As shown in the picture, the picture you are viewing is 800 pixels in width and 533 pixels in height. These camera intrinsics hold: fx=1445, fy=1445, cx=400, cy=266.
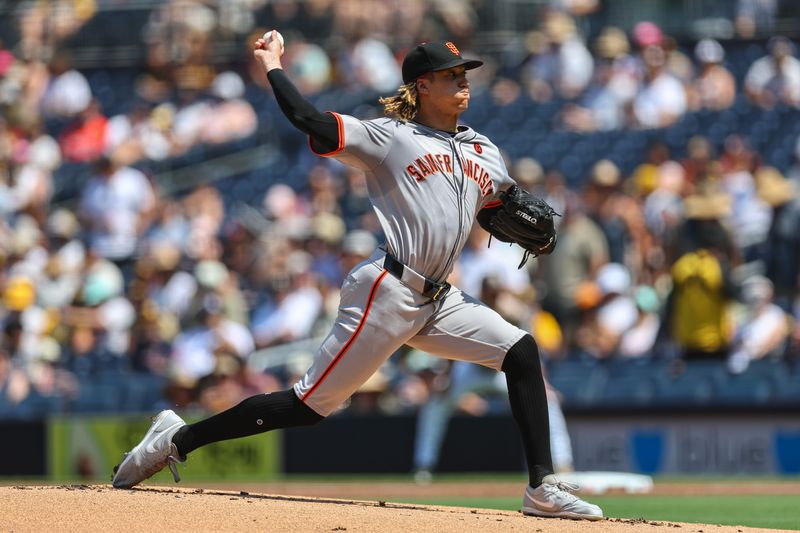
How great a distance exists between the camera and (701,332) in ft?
36.8

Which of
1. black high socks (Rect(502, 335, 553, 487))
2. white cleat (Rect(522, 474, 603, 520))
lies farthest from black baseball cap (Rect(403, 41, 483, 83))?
white cleat (Rect(522, 474, 603, 520))

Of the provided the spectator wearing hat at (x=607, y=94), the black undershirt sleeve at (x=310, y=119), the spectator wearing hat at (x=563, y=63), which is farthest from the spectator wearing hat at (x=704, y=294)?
the black undershirt sleeve at (x=310, y=119)

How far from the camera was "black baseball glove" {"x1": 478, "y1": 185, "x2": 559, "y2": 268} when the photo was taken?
596 cm

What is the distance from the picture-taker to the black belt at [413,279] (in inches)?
218

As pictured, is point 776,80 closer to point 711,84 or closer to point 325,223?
point 711,84

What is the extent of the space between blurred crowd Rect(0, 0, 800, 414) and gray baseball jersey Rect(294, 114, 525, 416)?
191 inches

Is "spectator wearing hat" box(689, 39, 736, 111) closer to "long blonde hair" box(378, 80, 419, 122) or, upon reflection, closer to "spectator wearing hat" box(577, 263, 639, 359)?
"spectator wearing hat" box(577, 263, 639, 359)

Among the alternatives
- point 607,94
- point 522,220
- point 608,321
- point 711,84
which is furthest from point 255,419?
point 711,84

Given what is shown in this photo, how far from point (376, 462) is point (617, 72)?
4739mm

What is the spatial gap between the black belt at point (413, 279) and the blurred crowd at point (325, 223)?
4.93 m

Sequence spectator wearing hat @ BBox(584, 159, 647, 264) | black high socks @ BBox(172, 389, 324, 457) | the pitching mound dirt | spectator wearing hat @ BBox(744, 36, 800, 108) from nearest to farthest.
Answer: the pitching mound dirt
black high socks @ BBox(172, 389, 324, 457)
spectator wearing hat @ BBox(584, 159, 647, 264)
spectator wearing hat @ BBox(744, 36, 800, 108)

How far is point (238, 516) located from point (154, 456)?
899 mm

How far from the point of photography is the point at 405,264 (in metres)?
5.57

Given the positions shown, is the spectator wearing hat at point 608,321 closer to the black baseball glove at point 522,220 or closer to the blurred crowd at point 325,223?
the blurred crowd at point 325,223
